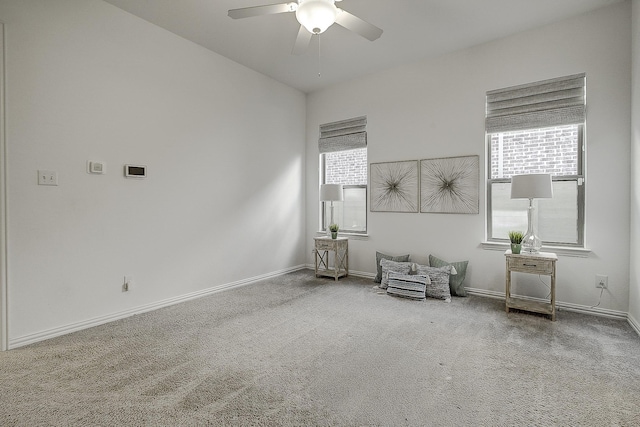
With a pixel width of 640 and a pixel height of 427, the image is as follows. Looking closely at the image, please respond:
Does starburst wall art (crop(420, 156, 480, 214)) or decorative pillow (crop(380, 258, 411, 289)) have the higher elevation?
starburst wall art (crop(420, 156, 480, 214))

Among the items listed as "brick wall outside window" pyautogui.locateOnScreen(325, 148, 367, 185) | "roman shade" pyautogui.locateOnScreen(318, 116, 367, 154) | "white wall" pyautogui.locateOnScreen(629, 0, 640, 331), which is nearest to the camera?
"white wall" pyautogui.locateOnScreen(629, 0, 640, 331)

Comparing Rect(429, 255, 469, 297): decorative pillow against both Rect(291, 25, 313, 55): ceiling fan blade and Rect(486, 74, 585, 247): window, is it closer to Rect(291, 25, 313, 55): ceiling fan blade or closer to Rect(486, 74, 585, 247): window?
Rect(486, 74, 585, 247): window

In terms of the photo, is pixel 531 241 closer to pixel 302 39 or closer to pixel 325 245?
pixel 325 245

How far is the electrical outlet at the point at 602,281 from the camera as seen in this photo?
3.06 m

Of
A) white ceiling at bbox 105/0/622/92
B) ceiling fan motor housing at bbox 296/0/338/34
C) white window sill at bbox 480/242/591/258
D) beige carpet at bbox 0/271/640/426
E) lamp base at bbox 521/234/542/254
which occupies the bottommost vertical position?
beige carpet at bbox 0/271/640/426

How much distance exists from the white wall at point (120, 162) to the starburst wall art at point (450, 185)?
2.22 metres

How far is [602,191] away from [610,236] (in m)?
0.44

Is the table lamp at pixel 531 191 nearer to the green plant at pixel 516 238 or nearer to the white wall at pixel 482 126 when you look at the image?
the green plant at pixel 516 238

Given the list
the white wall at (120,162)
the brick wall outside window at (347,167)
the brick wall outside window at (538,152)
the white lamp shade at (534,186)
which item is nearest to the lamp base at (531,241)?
the white lamp shade at (534,186)

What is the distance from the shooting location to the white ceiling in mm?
2947

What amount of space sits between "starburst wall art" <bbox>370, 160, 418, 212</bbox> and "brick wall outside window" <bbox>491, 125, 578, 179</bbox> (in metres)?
0.96

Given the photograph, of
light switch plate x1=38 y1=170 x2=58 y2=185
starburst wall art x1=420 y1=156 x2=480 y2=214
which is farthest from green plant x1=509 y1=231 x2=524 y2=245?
light switch plate x1=38 y1=170 x2=58 y2=185

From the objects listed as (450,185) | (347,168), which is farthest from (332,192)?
(450,185)

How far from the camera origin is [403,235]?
Result: 4.34 meters
